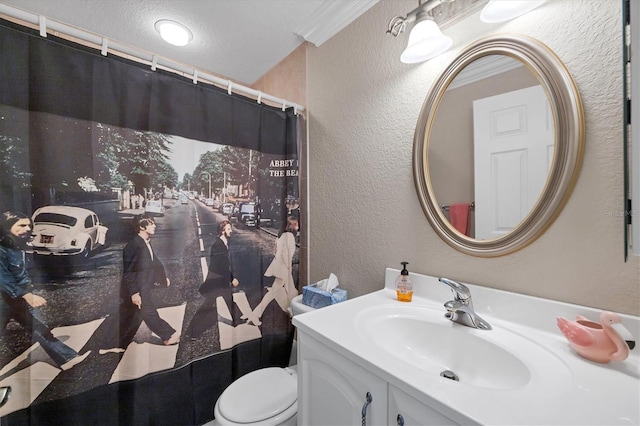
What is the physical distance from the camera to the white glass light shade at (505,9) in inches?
31.2

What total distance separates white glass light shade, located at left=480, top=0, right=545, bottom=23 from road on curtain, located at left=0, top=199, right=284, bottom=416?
1369 mm

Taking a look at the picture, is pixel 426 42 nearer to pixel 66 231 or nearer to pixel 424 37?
pixel 424 37

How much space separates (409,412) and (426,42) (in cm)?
119

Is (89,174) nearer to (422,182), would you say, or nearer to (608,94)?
(422,182)

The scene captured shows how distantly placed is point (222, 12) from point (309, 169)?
1017mm

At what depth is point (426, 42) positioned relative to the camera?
0.97m

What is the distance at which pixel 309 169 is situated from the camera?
5.58ft

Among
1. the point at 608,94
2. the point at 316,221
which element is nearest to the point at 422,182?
the point at 608,94

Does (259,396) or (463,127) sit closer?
(463,127)

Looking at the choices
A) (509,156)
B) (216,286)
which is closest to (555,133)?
(509,156)

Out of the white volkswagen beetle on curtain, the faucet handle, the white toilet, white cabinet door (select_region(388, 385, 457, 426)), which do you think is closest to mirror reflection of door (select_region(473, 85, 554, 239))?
the faucet handle

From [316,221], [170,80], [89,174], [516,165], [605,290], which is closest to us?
[605,290]

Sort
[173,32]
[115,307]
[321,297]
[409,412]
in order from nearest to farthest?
[409,412], [115,307], [321,297], [173,32]

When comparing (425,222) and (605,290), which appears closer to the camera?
(605,290)
